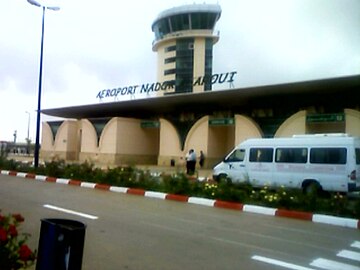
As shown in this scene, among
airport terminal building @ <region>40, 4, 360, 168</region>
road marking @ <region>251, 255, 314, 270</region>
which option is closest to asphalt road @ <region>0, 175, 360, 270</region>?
road marking @ <region>251, 255, 314, 270</region>

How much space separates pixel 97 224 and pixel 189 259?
303 centimetres

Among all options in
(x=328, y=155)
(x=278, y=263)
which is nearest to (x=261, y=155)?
(x=328, y=155)

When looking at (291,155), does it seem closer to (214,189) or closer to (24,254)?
(214,189)

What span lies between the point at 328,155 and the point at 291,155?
1364 mm

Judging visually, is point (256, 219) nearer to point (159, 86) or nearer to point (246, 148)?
point (246, 148)

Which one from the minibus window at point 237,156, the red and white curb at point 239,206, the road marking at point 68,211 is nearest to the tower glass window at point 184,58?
the minibus window at point 237,156

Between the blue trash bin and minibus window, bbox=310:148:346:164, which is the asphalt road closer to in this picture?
the blue trash bin

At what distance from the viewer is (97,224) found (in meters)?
7.95

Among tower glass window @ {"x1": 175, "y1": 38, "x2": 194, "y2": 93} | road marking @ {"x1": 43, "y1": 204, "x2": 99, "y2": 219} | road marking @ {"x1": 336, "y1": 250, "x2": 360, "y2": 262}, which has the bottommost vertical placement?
road marking @ {"x1": 336, "y1": 250, "x2": 360, "y2": 262}

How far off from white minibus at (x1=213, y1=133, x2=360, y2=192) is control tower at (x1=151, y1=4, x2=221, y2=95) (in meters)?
49.5

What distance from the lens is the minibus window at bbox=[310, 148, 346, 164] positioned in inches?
520

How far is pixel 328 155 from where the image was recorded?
13523 mm

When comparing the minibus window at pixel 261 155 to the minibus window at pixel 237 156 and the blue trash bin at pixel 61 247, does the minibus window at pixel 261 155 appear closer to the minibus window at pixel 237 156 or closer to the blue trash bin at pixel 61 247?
the minibus window at pixel 237 156

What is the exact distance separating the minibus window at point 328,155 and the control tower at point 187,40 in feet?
168
